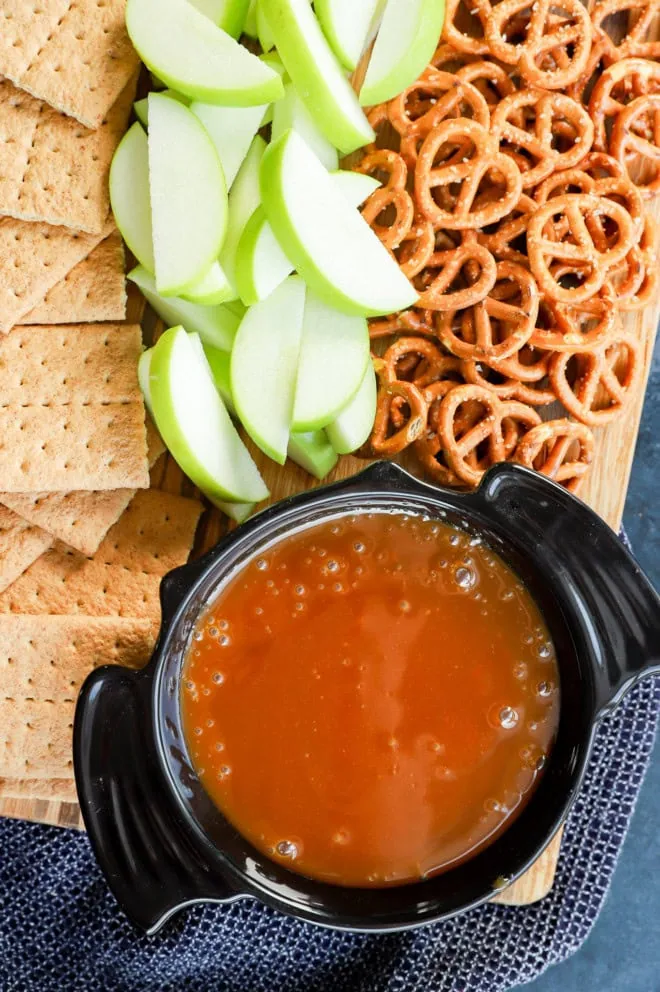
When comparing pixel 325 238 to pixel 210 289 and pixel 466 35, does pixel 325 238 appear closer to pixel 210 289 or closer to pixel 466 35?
pixel 210 289

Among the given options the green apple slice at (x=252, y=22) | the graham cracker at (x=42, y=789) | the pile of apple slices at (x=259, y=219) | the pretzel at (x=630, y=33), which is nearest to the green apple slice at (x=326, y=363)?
the pile of apple slices at (x=259, y=219)

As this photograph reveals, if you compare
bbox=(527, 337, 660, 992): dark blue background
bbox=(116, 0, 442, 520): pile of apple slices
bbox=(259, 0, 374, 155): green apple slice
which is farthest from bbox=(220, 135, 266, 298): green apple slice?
bbox=(527, 337, 660, 992): dark blue background

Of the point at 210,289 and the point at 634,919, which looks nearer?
the point at 210,289

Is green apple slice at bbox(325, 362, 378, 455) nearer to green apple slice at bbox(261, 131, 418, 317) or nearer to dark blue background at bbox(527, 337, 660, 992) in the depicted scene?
green apple slice at bbox(261, 131, 418, 317)

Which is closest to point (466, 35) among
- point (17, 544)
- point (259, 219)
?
point (259, 219)

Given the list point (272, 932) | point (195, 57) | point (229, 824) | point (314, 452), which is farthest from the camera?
point (272, 932)

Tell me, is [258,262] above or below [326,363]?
above

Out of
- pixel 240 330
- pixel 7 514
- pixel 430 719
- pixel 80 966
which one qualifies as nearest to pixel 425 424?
pixel 240 330

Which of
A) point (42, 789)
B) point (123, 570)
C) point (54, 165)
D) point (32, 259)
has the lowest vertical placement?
point (42, 789)
